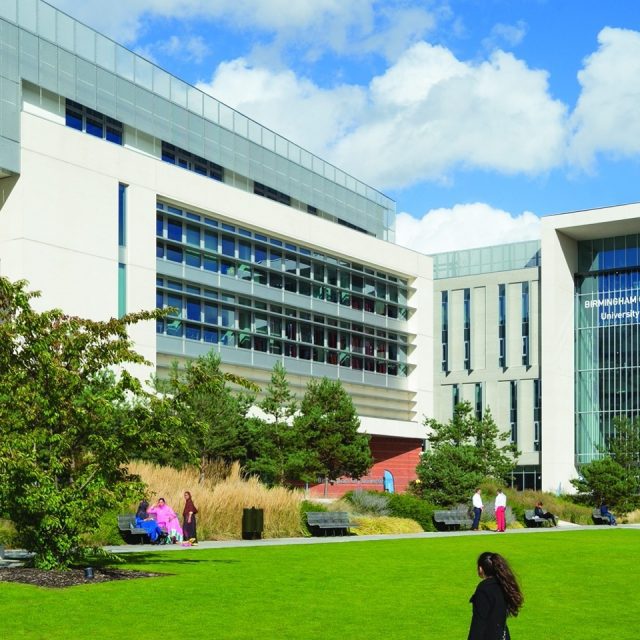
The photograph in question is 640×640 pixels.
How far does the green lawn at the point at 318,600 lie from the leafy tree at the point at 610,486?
3424 cm

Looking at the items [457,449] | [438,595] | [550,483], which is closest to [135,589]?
[438,595]

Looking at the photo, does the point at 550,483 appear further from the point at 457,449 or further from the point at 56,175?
the point at 56,175

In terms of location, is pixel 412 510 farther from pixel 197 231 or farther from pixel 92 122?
pixel 92 122

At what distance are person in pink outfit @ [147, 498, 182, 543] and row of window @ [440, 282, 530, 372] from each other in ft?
174

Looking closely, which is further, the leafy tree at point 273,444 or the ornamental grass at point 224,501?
the leafy tree at point 273,444

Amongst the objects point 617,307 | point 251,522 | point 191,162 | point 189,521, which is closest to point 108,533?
point 189,521

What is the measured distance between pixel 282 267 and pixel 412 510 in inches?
731

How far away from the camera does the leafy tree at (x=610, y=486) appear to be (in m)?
58.2

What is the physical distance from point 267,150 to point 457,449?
18.8m

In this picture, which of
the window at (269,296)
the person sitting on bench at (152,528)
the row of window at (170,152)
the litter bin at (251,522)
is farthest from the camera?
the window at (269,296)

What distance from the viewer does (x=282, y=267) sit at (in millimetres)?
54719

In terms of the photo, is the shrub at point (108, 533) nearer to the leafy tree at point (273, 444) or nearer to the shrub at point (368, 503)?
the shrub at point (368, 503)

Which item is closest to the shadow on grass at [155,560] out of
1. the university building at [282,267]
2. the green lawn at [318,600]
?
the green lawn at [318,600]

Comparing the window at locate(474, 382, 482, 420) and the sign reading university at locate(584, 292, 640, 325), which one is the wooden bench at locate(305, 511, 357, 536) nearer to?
the window at locate(474, 382, 482, 420)
